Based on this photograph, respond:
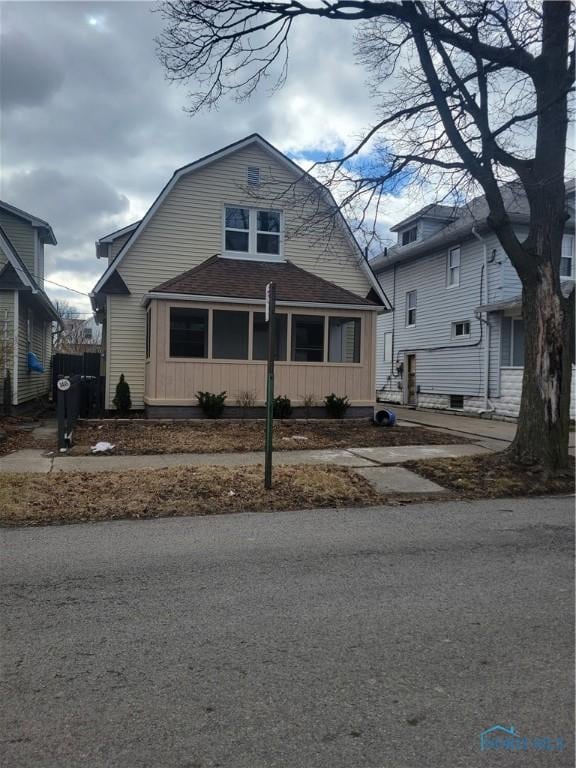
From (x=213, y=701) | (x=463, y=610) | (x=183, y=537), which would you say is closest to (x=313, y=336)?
(x=183, y=537)

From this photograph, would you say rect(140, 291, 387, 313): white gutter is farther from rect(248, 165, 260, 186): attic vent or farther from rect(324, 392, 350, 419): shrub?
rect(248, 165, 260, 186): attic vent

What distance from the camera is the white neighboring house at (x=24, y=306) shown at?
15570mm

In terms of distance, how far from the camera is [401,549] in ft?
18.0

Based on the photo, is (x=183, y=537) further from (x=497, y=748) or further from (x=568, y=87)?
(x=568, y=87)

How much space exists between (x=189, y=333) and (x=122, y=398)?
256 cm

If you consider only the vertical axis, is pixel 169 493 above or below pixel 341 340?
below

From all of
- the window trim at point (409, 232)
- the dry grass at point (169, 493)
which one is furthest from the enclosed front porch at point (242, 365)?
the window trim at point (409, 232)

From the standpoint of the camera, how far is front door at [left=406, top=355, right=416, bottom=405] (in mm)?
25422

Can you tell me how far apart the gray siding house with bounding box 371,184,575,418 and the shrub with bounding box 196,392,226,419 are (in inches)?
325

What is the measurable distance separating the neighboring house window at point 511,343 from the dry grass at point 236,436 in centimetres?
613

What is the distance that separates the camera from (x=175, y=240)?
16344 mm

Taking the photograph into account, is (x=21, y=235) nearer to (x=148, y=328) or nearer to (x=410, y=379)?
(x=148, y=328)

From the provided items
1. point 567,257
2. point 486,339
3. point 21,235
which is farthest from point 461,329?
point 21,235

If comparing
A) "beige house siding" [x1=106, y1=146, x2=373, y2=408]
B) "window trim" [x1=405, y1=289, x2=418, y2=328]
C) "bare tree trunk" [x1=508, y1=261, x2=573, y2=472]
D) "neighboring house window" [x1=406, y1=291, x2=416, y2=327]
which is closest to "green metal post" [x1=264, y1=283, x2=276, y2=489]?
"bare tree trunk" [x1=508, y1=261, x2=573, y2=472]
